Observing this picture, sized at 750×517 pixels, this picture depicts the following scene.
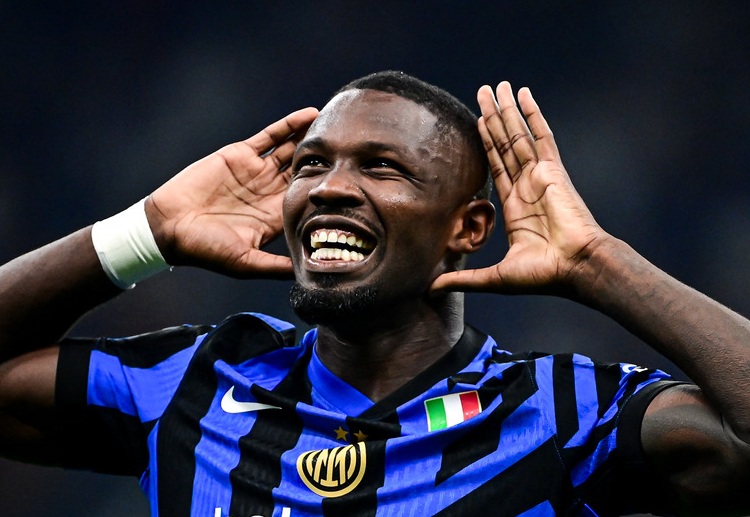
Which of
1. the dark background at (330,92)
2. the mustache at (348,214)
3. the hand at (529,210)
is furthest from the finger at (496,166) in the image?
the dark background at (330,92)

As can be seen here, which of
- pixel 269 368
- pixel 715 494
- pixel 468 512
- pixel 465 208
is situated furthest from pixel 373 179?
pixel 715 494

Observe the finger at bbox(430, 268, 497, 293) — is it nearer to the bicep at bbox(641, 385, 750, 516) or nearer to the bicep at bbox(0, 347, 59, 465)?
the bicep at bbox(641, 385, 750, 516)

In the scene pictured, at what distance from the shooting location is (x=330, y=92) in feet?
16.8

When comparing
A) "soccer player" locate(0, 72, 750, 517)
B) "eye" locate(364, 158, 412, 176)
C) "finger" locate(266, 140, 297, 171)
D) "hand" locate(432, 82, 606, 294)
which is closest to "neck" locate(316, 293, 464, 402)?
"soccer player" locate(0, 72, 750, 517)

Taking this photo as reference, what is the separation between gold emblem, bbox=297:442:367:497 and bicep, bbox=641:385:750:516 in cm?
61

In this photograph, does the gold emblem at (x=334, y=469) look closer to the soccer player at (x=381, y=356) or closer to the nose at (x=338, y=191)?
the soccer player at (x=381, y=356)

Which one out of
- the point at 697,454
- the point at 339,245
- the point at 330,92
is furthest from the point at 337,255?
the point at 330,92

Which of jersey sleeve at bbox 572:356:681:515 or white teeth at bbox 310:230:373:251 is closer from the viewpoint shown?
jersey sleeve at bbox 572:356:681:515

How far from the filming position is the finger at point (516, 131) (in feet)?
8.56

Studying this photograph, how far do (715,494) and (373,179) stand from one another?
105cm

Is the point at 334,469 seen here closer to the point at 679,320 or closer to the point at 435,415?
the point at 435,415

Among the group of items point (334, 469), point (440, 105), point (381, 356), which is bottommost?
point (334, 469)

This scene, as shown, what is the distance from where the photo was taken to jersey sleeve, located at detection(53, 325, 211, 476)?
2.64 metres

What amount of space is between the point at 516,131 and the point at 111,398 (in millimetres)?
1192
